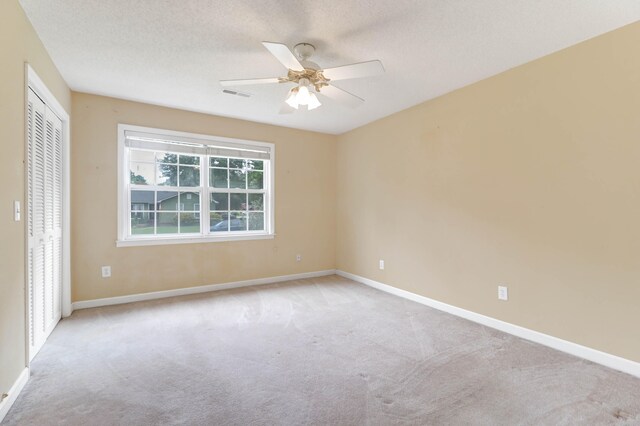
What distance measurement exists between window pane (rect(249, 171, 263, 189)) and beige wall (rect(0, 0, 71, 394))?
276cm

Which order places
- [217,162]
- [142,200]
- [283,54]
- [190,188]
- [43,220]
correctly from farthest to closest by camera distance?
[217,162] < [190,188] < [142,200] < [43,220] < [283,54]

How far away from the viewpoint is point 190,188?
4.16 metres

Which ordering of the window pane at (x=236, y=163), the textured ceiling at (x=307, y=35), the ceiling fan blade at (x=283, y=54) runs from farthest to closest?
the window pane at (x=236, y=163)
the textured ceiling at (x=307, y=35)
the ceiling fan blade at (x=283, y=54)

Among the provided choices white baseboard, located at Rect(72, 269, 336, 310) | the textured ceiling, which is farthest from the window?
the textured ceiling

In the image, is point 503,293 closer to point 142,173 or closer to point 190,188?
point 190,188

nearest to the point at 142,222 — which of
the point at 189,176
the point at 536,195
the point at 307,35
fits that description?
the point at 189,176

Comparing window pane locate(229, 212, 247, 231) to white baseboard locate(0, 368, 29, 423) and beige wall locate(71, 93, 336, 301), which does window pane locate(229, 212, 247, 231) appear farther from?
white baseboard locate(0, 368, 29, 423)

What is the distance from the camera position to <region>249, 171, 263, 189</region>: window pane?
15.3 feet

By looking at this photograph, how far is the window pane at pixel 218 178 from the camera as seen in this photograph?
430 centimetres

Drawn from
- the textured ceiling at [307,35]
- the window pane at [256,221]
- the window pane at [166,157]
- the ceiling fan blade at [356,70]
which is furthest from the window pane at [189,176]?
the ceiling fan blade at [356,70]

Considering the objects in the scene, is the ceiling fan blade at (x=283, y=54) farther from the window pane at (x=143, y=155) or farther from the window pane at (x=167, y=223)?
the window pane at (x=167, y=223)

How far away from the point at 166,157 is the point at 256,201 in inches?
54.2

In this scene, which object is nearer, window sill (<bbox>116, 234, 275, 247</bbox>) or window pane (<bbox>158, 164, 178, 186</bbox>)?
window sill (<bbox>116, 234, 275, 247</bbox>)

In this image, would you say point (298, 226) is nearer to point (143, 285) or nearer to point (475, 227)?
point (143, 285)
